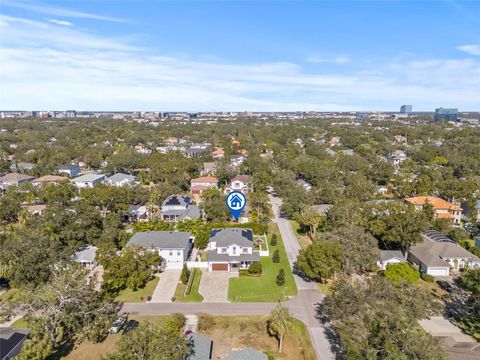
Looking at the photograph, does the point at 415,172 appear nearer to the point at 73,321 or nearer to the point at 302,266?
the point at 302,266

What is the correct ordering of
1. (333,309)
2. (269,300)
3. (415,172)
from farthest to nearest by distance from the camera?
(415,172)
(269,300)
(333,309)

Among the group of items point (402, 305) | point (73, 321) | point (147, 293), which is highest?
point (402, 305)

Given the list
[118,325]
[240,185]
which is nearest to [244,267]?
[118,325]

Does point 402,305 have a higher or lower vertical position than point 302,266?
higher

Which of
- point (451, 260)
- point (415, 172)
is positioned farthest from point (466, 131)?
point (451, 260)

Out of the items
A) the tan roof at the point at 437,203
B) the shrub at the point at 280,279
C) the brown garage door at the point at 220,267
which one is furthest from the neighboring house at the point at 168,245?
the tan roof at the point at 437,203

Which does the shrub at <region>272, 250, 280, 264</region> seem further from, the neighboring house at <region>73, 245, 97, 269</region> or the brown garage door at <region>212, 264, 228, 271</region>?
the neighboring house at <region>73, 245, 97, 269</region>

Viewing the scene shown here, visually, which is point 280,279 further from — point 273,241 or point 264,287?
point 273,241
